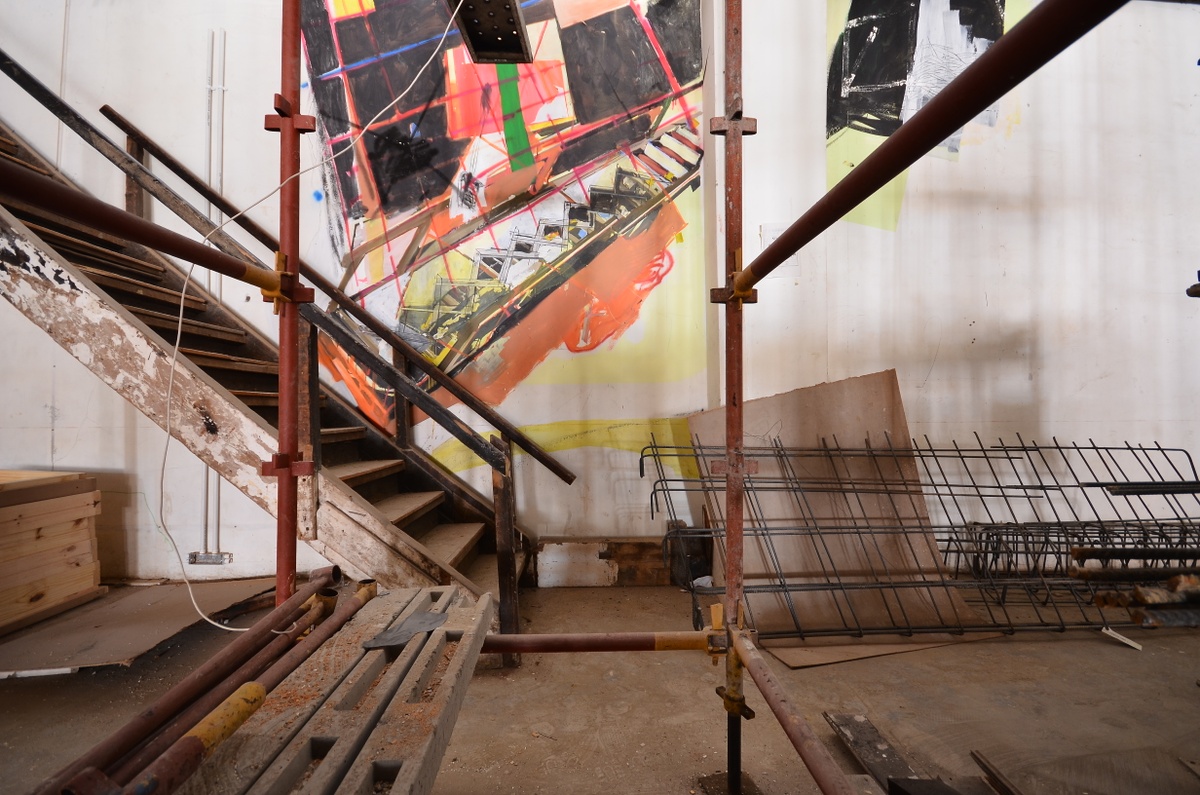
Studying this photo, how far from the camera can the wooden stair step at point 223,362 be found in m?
2.56

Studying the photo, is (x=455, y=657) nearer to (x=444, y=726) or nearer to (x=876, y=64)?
(x=444, y=726)

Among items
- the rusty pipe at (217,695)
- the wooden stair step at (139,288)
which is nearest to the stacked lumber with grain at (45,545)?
the wooden stair step at (139,288)

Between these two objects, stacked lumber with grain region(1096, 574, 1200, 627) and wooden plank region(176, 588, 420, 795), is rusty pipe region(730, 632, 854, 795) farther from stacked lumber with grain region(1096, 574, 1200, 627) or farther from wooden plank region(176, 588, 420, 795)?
wooden plank region(176, 588, 420, 795)

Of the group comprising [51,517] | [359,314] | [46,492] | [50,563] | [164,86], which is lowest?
[50,563]

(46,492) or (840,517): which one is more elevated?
(46,492)

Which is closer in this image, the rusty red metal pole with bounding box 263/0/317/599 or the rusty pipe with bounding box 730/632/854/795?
the rusty pipe with bounding box 730/632/854/795

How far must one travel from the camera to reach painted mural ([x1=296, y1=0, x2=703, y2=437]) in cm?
321

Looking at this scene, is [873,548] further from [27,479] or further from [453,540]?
[27,479]

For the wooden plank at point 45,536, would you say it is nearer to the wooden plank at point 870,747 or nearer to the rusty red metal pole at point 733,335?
the rusty red metal pole at point 733,335

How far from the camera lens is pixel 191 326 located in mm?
2785

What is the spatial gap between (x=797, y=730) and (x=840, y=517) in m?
1.69

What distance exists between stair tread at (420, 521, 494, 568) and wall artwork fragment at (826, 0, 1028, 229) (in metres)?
3.06

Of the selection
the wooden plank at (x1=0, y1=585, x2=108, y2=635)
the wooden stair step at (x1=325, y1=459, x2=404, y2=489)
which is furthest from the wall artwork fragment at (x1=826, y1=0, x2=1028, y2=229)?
the wooden plank at (x1=0, y1=585, x2=108, y2=635)

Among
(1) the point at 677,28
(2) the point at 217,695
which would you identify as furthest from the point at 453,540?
(1) the point at 677,28
